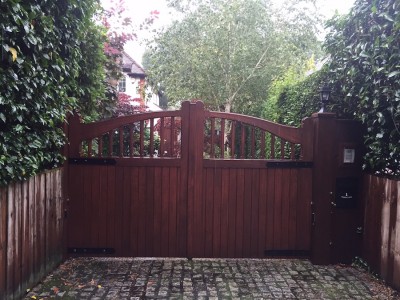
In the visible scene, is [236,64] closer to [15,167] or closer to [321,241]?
[321,241]

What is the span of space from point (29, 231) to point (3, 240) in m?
0.60

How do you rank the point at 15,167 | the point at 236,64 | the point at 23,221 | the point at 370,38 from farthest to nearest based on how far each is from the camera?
the point at 236,64, the point at 370,38, the point at 23,221, the point at 15,167

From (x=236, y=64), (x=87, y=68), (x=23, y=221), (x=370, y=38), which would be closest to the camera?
(x=23, y=221)

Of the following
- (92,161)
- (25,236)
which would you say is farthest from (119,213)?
(25,236)

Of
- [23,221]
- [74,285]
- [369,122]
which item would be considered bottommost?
[74,285]

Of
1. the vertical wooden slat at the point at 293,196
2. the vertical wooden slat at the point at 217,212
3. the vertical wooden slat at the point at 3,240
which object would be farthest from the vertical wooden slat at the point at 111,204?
the vertical wooden slat at the point at 293,196

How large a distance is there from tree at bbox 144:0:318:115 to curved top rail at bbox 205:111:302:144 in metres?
12.4

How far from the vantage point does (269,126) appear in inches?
223

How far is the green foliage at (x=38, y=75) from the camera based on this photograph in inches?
135

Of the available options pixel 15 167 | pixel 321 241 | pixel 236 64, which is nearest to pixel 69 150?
pixel 15 167

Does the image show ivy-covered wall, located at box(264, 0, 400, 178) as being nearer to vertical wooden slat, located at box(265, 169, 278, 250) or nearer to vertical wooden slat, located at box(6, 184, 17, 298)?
vertical wooden slat, located at box(265, 169, 278, 250)

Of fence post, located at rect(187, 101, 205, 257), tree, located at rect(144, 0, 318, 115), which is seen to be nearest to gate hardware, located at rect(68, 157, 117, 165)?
fence post, located at rect(187, 101, 205, 257)

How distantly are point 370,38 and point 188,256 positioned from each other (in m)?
3.63

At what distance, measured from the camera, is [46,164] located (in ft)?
16.1
